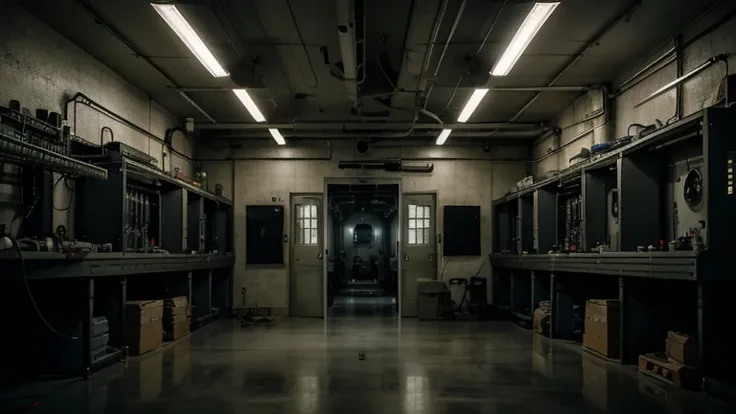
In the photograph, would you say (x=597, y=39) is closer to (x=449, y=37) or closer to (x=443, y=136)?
(x=449, y=37)

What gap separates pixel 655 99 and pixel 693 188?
1672mm

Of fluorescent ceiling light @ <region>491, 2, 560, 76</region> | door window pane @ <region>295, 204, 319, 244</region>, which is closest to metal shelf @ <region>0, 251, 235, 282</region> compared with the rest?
door window pane @ <region>295, 204, 319, 244</region>

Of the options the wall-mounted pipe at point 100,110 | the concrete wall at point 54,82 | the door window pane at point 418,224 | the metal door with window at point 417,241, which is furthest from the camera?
the door window pane at point 418,224

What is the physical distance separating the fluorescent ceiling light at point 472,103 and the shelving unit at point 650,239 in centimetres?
161

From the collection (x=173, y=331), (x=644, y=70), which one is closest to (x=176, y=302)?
(x=173, y=331)

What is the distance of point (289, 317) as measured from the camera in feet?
39.1

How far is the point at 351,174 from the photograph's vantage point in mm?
12484

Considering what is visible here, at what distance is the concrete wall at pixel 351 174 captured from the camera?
12.4 metres

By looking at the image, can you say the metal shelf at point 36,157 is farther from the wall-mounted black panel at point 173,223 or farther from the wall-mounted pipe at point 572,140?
the wall-mounted pipe at point 572,140

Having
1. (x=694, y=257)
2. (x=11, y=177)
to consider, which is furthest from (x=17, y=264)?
(x=694, y=257)

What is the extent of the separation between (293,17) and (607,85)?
4.78m

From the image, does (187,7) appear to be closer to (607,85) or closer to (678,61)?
(678,61)

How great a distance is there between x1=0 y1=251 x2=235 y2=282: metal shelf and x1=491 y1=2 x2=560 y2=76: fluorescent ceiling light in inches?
188

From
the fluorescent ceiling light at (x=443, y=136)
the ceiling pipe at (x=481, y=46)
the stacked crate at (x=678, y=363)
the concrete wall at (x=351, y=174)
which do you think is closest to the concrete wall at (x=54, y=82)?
the concrete wall at (x=351, y=174)
